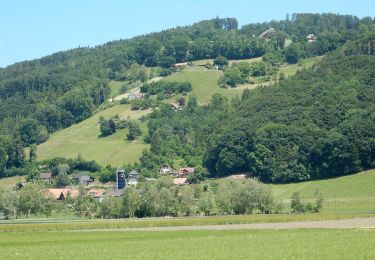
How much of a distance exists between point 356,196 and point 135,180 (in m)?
64.7

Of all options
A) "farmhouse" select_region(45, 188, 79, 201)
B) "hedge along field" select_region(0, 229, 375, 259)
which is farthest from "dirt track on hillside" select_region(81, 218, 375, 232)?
"farmhouse" select_region(45, 188, 79, 201)

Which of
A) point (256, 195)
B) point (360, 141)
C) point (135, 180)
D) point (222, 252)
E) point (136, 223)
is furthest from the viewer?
point (135, 180)

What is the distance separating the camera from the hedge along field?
5963 cm

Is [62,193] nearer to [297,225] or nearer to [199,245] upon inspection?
[297,225]

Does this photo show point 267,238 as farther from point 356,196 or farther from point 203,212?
point 356,196

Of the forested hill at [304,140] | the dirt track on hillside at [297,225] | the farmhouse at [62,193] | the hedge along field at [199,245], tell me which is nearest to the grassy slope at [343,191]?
the forested hill at [304,140]

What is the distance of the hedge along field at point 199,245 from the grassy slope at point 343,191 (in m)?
41.5

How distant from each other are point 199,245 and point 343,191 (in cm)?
8449

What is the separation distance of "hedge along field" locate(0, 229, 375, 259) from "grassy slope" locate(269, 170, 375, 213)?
136ft

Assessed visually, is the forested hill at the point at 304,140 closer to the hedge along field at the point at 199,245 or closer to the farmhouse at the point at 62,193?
the farmhouse at the point at 62,193

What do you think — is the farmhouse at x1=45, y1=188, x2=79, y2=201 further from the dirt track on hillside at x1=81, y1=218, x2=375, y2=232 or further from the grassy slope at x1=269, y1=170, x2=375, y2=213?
the dirt track on hillside at x1=81, y1=218, x2=375, y2=232

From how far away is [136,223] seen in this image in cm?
10325

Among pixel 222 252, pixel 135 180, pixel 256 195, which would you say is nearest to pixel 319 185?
pixel 256 195

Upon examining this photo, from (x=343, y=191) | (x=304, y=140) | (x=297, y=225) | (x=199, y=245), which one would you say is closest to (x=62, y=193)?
(x=304, y=140)
